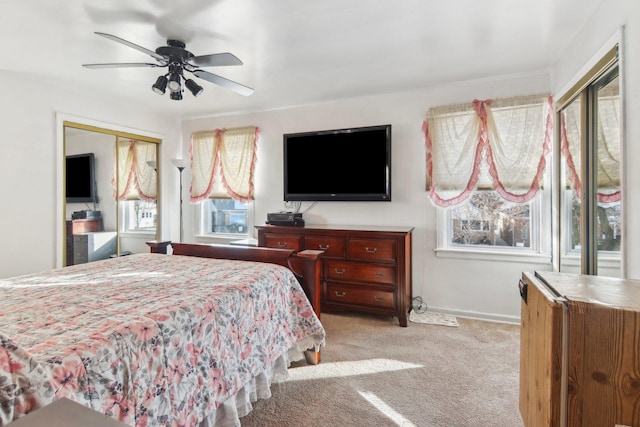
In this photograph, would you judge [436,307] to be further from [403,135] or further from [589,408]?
[589,408]

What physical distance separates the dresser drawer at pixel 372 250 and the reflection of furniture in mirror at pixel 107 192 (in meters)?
2.94

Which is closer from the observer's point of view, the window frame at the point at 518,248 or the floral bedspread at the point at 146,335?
the floral bedspread at the point at 146,335

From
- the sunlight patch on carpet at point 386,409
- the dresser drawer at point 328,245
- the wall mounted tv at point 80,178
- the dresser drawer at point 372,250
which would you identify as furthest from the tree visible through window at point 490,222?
the wall mounted tv at point 80,178

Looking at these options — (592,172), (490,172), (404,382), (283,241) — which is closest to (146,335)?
(404,382)

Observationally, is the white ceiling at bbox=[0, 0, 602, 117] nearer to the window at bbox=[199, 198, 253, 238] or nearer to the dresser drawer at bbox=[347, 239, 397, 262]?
the dresser drawer at bbox=[347, 239, 397, 262]

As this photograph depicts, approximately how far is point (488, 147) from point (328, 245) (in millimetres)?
1899

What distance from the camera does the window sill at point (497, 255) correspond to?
3.23 meters

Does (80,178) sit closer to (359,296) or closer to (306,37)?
(306,37)

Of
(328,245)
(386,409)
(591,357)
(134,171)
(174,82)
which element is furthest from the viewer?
(134,171)

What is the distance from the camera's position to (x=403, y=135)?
373 centimetres

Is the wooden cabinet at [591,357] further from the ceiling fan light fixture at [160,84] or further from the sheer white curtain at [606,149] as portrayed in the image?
the ceiling fan light fixture at [160,84]

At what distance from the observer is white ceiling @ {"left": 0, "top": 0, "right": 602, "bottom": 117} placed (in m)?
2.12

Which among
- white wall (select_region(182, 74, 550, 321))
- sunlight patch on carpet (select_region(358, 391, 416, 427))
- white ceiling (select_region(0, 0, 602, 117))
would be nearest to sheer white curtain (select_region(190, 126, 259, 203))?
white wall (select_region(182, 74, 550, 321))

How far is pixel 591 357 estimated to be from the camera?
103 cm
